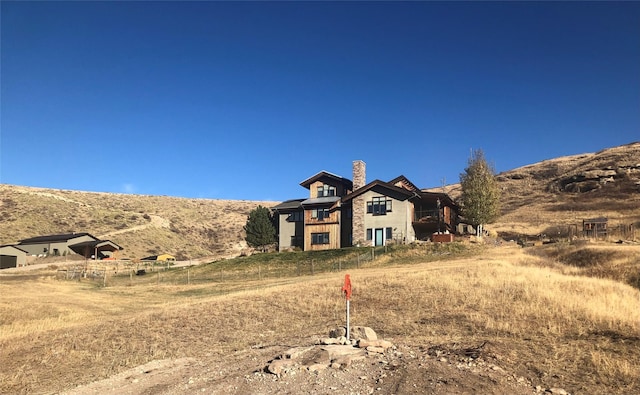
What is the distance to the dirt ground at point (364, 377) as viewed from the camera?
898cm

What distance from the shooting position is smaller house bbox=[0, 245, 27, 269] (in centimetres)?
6379

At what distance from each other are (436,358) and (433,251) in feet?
117

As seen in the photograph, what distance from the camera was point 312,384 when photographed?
920cm

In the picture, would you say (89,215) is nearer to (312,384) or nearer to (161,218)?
(161,218)

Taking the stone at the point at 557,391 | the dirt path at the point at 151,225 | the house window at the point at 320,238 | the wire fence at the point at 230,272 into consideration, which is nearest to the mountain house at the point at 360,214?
the house window at the point at 320,238

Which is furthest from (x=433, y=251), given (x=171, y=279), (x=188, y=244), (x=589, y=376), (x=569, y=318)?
(x=188, y=244)

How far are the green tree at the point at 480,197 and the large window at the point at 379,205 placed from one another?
41.2 ft

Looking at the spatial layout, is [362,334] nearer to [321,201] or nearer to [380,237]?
[380,237]

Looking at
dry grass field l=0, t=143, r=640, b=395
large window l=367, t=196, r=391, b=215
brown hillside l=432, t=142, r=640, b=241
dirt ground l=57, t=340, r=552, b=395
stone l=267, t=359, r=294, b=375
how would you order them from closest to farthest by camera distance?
dirt ground l=57, t=340, r=552, b=395 → dry grass field l=0, t=143, r=640, b=395 → stone l=267, t=359, r=294, b=375 → large window l=367, t=196, r=391, b=215 → brown hillside l=432, t=142, r=640, b=241

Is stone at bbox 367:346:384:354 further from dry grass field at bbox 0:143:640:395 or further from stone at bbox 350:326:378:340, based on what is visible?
stone at bbox 350:326:378:340

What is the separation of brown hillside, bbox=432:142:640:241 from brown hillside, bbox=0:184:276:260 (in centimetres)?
5300

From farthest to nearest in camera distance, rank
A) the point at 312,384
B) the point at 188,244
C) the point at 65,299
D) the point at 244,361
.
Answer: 1. the point at 188,244
2. the point at 65,299
3. the point at 244,361
4. the point at 312,384

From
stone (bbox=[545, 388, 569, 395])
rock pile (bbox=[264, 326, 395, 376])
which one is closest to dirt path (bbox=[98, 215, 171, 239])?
rock pile (bbox=[264, 326, 395, 376])

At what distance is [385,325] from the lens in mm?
17219
